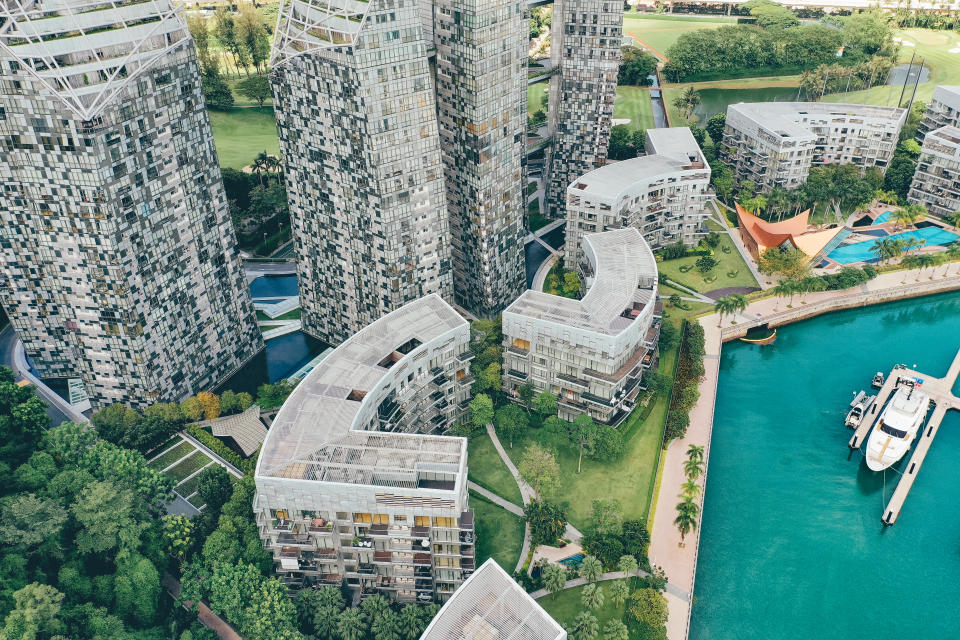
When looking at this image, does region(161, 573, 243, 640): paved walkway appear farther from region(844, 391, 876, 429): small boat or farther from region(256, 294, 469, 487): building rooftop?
region(844, 391, 876, 429): small boat

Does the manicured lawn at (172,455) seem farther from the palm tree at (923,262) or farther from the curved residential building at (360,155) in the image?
the palm tree at (923,262)

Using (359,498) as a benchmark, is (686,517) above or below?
below

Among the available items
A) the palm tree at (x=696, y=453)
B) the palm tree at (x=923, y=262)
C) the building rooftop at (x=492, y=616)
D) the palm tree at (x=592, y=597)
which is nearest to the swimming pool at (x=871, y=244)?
the palm tree at (x=923, y=262)

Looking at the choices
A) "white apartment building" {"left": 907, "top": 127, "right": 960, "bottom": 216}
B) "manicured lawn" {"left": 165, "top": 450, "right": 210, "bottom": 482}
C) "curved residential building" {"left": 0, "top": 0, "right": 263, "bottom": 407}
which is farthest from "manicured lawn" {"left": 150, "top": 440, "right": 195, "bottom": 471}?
"white apartment building" {"left": 907, "top": 127, "right": 960, "bottom": 216}

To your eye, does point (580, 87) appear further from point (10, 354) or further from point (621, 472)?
point (10, 354)

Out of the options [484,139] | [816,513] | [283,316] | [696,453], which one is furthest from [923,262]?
[283,316]

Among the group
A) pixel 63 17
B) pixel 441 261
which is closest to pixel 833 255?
pixel 441 261
